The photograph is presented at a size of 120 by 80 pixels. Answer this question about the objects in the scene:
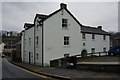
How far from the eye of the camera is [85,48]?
84.4 ft

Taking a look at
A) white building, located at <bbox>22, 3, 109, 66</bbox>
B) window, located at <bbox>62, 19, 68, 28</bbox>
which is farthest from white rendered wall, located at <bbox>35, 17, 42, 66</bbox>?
window, located at <bbox>62, 19, 68, 28</bbox>

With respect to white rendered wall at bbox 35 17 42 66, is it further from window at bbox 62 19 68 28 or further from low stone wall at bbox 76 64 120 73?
low stone wall at bbox 76 64 120 73

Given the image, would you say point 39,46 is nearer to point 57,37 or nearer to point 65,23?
point 57,37

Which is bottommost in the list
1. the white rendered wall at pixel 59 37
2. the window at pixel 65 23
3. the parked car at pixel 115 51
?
the parked car at pixel 115 51

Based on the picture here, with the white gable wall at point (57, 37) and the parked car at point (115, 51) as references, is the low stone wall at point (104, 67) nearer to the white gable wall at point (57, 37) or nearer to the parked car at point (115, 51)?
the white gable wall at point (57, 37)

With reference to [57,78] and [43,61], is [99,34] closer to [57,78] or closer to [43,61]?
[43,61]

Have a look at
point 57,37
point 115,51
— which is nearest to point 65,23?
point 57,37

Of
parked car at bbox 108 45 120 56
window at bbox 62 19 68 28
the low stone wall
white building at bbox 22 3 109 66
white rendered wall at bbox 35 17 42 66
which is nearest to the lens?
the low stone wall

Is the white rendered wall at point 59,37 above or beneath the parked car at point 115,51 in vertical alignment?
above

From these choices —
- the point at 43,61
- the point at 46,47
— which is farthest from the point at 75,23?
the point at 43,61

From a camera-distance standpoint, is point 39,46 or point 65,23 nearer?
point 39,46

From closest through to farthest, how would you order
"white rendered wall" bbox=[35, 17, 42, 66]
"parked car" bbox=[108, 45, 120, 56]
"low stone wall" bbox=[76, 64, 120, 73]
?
1. "low stone wall" bbox=[76, 64, 120, 73]
2. "white rendered wall" bbox=[35, 17, 42, 66]
3. "parked car" bbox=[108, 45, 120, 56]

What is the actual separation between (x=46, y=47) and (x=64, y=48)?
3516 millimetres

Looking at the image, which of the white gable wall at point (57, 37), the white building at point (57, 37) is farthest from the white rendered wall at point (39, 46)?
the white gable wall at point (57, 37)
